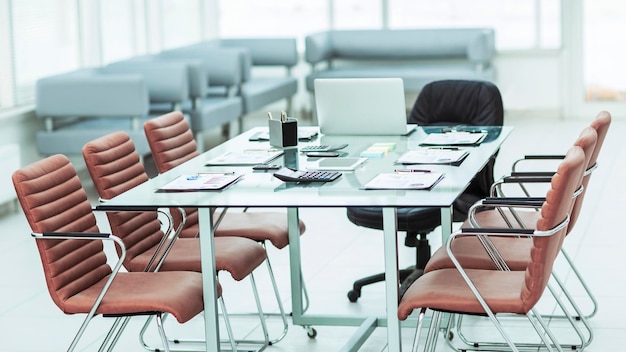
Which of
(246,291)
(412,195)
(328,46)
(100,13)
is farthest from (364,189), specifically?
(328,46)

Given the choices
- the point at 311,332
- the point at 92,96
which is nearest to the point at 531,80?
the point at 92,96

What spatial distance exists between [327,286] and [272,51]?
599 centimetres

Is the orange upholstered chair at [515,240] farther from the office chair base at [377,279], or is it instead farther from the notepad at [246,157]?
the notepad at [246,157]

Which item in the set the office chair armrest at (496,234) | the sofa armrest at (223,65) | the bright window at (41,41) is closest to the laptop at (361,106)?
the office chair armrest at (496,234)

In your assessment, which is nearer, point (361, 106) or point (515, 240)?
point (515, 240)

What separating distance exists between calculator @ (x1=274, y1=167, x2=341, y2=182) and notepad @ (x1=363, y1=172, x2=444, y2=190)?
0.57 ft

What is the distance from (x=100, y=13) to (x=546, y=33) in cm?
485

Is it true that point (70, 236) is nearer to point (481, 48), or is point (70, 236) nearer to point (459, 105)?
point (459, 105)

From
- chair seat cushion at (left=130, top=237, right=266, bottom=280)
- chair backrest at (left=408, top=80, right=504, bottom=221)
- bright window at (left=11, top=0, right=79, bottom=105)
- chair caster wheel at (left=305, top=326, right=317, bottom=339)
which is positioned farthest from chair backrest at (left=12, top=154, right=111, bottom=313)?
bright window at (left=11, top=0, right=79, bottom=105)

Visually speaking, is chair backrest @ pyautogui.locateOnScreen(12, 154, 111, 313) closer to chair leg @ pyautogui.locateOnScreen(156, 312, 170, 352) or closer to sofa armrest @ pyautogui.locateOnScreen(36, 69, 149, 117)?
chair leg @ pyautogui.locateOnScreen(156, 312, 170, 352)

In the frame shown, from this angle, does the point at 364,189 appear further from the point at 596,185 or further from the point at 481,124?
the point at 596,185

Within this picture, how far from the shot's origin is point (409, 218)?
5.12 m

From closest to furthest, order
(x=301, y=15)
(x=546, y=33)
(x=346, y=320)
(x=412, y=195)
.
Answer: (x=412, y=195) < (x=346, y=320) < (x=546, y=33) < (x=301, y=15)

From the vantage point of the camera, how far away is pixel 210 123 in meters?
9.30
